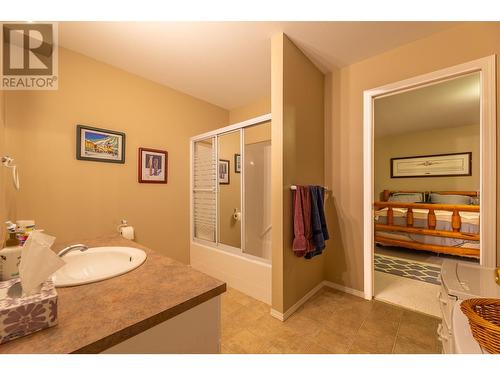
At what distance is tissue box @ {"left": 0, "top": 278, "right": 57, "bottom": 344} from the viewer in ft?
1.61

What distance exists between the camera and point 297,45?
1.87 meters

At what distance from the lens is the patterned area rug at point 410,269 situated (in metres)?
2.56

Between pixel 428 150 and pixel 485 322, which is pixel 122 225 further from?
→ pixel 428 150

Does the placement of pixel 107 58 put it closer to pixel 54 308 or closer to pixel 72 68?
pixel 72 68

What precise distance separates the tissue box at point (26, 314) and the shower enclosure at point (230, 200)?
1743mm

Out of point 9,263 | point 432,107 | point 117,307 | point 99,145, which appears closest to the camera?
point 117,307

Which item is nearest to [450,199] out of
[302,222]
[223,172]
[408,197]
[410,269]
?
[408,197]

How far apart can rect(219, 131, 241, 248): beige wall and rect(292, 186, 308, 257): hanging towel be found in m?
0.98

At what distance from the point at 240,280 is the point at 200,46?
2.35 meters

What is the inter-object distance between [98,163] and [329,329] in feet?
8.42

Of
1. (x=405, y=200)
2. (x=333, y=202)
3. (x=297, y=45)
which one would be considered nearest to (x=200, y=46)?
(x=297, y=45)

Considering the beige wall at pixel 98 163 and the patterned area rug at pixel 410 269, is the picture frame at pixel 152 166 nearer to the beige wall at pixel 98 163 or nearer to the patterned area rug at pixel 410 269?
the beige wall at pixel 98 163

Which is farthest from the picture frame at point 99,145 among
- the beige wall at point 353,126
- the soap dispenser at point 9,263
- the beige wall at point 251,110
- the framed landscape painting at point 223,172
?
the beige wall at point 353,126

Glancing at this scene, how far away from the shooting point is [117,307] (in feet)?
2.10
